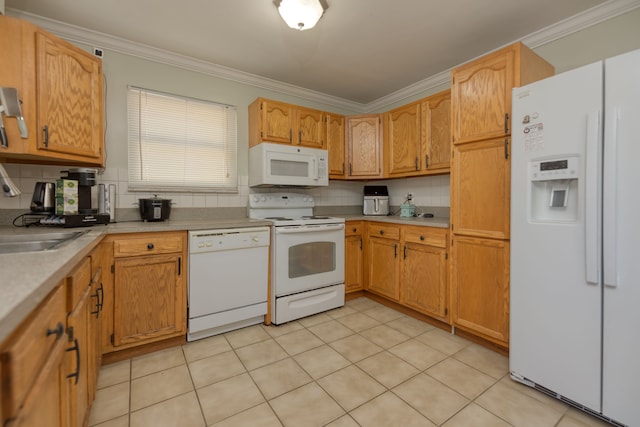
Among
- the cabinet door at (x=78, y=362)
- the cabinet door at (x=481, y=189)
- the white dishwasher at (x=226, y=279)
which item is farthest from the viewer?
the white dishwasher at (x=226, y=279)

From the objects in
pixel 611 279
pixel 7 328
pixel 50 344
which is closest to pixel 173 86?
Answer: pixel 50 344

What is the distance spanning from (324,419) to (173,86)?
9.46 ft

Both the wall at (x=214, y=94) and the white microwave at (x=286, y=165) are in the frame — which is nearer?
the wall at (x=214, y=94)

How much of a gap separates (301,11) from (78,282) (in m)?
1.85

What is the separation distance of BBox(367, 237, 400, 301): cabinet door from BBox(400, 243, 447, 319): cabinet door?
3.8 inches

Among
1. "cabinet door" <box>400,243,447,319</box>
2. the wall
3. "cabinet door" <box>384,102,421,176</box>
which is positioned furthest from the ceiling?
"cabinet door" <box>400,243,447,319</box>

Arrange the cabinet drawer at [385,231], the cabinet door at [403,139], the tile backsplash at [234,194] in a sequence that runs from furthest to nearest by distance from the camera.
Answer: the cabinet door at [403,139] < the cabinet drawer at [385,231] < the tile backsplash at [234,194]

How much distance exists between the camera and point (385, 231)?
9.77ft

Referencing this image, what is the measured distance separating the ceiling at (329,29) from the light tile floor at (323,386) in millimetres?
2447

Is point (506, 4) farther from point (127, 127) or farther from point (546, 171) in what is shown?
point (127, 127)

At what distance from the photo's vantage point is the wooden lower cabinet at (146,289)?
195 cm

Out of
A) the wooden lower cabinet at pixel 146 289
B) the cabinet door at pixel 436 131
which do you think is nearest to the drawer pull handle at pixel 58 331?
the wooden lower cabinet at pixel 146 289

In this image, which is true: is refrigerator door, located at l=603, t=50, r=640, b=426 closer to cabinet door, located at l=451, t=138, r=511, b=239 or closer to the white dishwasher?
cabinet door, located at l=451, t=138, r=511, b=239

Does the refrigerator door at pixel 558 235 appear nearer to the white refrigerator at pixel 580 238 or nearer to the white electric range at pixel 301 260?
the white refrigerator at pixel 580 238
